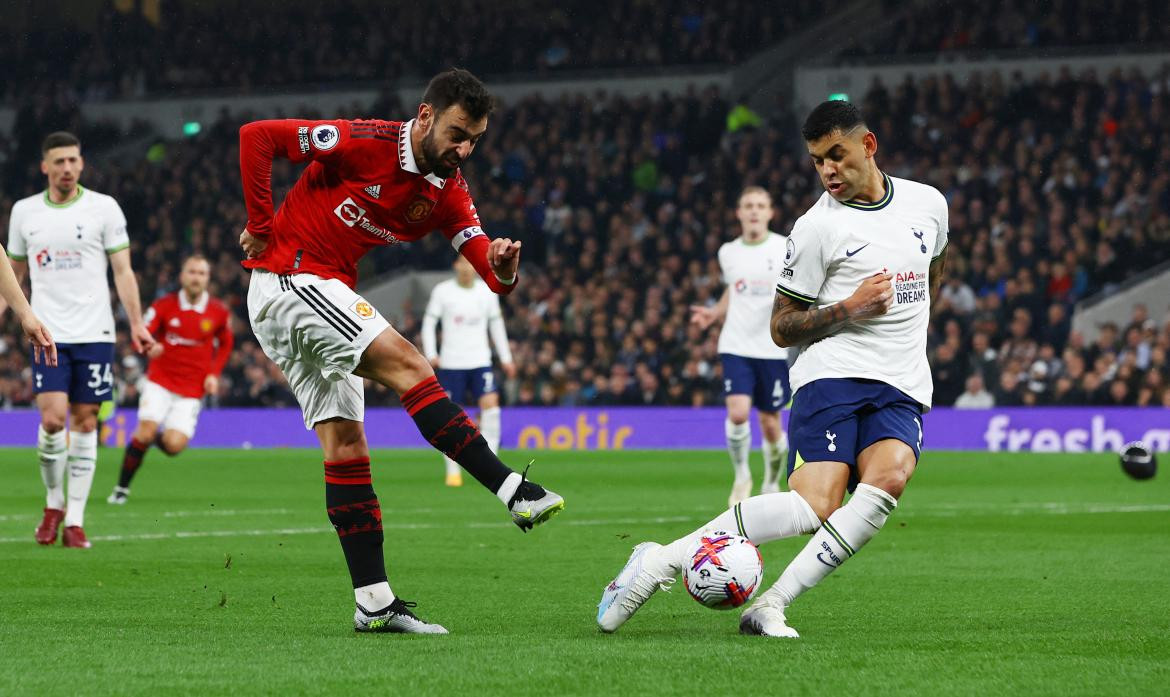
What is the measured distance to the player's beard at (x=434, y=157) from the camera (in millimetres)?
6277

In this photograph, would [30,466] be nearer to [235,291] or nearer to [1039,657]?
[235,291]

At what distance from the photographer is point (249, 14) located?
3888cm

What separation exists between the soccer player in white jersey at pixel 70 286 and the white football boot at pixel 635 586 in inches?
201

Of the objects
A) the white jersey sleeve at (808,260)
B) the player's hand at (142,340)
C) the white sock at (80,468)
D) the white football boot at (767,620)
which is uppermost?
the white jersey sleeve at (808,260)

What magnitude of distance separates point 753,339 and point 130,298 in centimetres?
604

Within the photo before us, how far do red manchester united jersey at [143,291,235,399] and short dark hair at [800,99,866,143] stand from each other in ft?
33.4

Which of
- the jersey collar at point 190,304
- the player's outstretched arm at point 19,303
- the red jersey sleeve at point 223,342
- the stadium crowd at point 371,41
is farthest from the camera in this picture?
the stadium crowd at point 371,41

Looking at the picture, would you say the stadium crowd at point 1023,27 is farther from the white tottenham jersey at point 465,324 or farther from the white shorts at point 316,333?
the white shorts at point 316,333

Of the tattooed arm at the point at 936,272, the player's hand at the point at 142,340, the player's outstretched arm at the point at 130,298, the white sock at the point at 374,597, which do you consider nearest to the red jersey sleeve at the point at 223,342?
the player's outstretched arm at the point at 130,298

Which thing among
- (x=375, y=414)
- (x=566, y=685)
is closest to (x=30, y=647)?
(x=566, y=685)

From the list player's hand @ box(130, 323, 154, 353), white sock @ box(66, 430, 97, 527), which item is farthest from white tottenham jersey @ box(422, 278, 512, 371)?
player's hand @ box(130, 323, 154, 353)

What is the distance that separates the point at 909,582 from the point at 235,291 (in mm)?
25493

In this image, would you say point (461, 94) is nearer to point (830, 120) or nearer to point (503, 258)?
point (503, 258)

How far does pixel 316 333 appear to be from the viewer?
621cm
